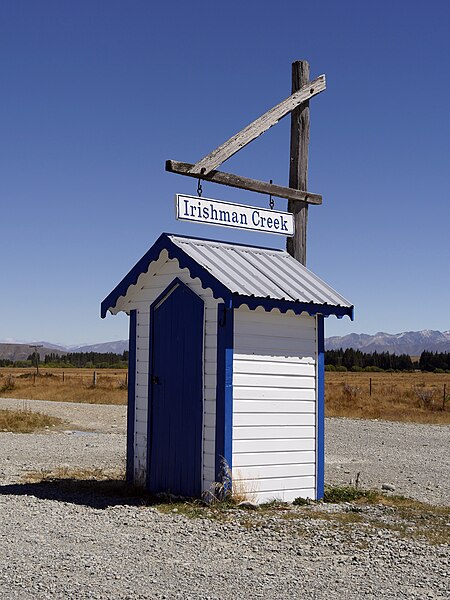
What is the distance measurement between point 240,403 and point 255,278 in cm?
166

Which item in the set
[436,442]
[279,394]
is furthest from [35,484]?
[436,442]

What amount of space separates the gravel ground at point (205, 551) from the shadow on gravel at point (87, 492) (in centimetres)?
3

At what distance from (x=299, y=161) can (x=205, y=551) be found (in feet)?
21.7

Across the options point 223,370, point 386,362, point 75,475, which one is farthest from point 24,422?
point 386,362

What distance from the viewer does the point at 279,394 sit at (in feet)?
34.7

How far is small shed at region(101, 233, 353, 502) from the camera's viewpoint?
1013 cm

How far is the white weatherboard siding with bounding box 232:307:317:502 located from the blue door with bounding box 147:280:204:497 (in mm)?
521

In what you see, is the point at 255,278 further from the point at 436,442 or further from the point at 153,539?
the point at 436,442

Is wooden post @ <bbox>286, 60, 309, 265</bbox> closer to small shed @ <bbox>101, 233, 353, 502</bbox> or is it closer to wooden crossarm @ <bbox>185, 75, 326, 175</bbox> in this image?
wooden crossarm @ <bbox>185, 75, 326, 175</bbox>

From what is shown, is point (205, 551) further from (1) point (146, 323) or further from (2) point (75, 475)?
(2) point (75, 475)

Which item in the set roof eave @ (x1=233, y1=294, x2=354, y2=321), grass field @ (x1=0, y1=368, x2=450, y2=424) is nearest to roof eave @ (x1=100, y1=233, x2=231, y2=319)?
roof eave @ (x1=233, y1=294, x2=354, y2=321)

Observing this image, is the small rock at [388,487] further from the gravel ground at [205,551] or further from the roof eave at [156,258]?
the roof eave at [156,258]

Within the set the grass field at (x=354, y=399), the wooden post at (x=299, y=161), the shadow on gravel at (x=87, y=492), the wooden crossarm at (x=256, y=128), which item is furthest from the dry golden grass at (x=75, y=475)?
the grass field at (x=354, y=399)

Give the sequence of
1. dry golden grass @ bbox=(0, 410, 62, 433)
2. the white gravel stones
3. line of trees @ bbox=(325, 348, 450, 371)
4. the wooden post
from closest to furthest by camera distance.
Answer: the wooden post < the white gravel stones < dry golden grass @ bbox=(0, 410, 62, 433) < line of trees @ bbox=(325, 348, 450, 371)
